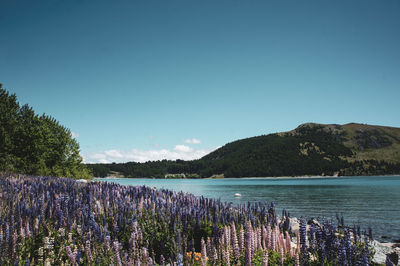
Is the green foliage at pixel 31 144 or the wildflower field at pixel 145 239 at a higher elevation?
the green foliage at pixel 31 144

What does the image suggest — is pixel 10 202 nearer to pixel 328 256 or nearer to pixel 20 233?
pixel 20 233

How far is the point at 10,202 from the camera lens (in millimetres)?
7352

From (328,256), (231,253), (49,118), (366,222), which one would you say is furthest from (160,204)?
(49,118)

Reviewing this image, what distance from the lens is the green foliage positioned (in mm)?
28359

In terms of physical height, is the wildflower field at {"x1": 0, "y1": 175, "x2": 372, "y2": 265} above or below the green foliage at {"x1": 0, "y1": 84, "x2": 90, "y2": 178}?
below

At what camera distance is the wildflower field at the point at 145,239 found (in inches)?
171

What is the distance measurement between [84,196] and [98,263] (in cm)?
474

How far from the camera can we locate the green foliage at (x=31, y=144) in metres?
28.4

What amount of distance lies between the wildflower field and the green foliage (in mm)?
21445

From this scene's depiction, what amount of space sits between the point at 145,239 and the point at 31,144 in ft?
102

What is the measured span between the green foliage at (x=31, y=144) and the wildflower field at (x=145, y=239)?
2145 cm

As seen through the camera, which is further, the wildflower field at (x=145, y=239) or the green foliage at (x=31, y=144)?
the green foliage at (x=31, y=144)

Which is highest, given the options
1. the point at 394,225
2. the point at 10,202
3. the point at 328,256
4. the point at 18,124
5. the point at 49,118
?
the point at 49,118

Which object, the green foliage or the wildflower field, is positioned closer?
the wildflower field
